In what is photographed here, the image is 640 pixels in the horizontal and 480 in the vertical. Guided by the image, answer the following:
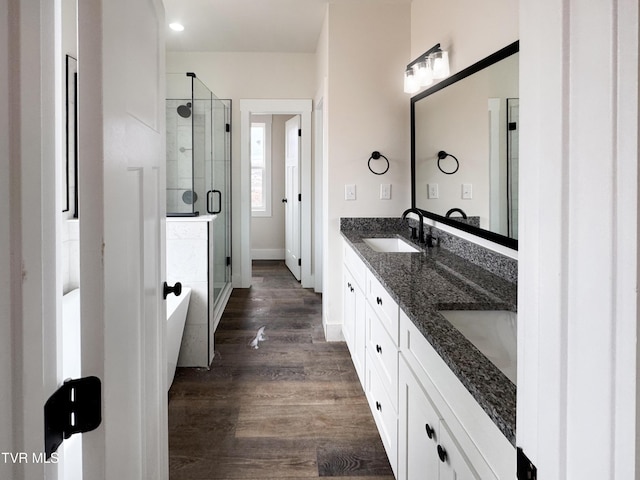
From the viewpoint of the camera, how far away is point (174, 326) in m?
2.60

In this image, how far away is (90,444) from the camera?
731 millimetres

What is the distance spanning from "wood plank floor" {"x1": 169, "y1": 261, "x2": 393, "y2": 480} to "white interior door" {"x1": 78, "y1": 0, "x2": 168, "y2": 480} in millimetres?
779

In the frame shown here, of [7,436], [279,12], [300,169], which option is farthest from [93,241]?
[300,169]

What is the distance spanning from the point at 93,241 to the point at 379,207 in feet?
9.45

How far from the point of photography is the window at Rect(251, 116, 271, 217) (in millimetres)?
7180

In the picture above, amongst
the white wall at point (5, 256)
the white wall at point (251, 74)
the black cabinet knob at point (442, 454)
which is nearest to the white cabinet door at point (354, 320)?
the black cabinet knob at point (442, 454)

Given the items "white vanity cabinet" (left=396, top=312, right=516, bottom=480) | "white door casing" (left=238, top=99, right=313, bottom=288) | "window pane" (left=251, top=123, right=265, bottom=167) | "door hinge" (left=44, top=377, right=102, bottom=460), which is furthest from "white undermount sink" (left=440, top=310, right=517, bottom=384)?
"window pane" (left=251, top=123, right=265, bottom=167)

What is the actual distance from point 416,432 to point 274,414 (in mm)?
1142

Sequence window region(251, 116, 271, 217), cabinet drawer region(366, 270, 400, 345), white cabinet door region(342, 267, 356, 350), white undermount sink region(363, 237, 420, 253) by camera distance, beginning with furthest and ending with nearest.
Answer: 1. window region(251, 116, 271, 217)
2. white undermount sink region(363, 237, 420, 253)
3. white cabinet door region(342, 267, 356, 350)
4. cabinet drawer region(366, 270, 400, 345)

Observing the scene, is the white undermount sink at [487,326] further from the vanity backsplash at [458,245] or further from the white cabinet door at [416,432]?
the vanity backsplash at [458,245]

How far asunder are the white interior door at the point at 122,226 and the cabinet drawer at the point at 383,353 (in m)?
0.88

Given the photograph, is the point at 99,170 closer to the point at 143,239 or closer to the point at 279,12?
the point at 143,239

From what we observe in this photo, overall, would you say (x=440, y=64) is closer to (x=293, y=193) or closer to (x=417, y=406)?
(x=417, y=406)

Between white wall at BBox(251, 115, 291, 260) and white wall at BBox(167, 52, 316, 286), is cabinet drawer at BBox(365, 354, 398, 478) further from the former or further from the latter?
white wall at BBox(251, 115, 291, 260)
